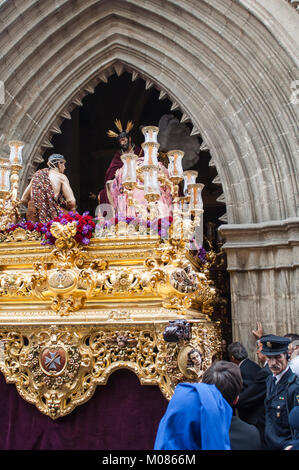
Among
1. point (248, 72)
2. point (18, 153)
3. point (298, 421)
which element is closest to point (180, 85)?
point (248, 72)

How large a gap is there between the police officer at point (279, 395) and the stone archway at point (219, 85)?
10.1 feet

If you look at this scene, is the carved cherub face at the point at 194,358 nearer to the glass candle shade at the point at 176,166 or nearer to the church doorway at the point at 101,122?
the glass candle shade at the point at 176,166

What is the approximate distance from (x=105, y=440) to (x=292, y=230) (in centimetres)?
375

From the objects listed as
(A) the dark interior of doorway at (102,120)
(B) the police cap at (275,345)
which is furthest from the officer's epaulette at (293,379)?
(A) the dark interior of doorway at (102,120)

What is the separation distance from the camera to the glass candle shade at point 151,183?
4117 mm

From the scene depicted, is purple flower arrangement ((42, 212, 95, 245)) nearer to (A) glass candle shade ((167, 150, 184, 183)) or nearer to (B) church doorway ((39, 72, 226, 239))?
(A) glass candle shade ((167, 150, 184, 183))

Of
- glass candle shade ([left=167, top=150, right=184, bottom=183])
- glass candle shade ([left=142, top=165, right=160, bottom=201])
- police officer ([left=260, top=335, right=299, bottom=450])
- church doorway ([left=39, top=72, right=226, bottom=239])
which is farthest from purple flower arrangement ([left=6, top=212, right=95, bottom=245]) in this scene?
church doorway ([left=39, top=72, right=226, bottom=239])

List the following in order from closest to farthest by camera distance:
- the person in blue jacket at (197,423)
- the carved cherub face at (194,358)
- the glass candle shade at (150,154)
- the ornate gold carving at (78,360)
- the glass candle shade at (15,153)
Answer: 1. the person in blue jacket at (197,423)
2. the carved cherub face at (194,358)
3. the ornate gold carving at (78,360)
4. the glass candle shade at (150,154)
5. the glass candle shade at (15,153)

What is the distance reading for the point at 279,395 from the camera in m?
3.19

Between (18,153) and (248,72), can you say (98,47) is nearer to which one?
(248,72)

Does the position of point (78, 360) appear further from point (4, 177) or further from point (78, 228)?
point (4, 177)

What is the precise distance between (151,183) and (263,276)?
306 centimetres

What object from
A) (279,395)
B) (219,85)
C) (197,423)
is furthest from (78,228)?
(219,85)

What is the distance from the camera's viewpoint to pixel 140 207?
14.6 feet
